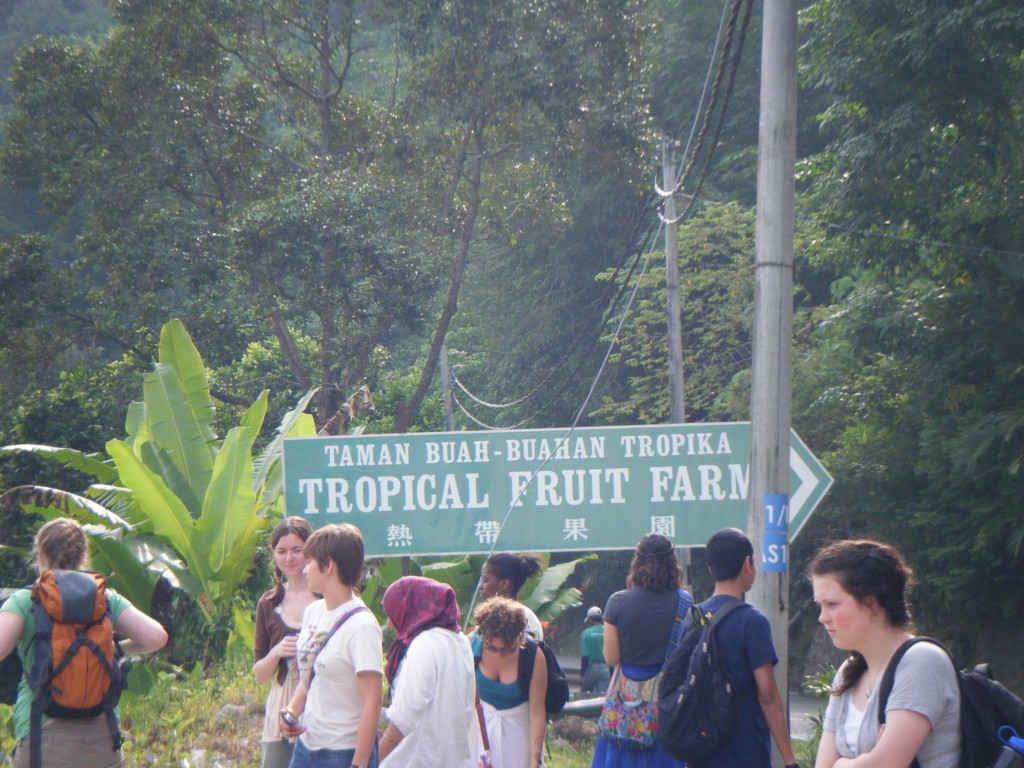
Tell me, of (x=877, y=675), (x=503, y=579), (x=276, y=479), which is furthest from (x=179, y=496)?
(x=877, y=675)

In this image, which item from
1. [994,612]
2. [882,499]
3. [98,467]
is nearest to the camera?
[98,467]

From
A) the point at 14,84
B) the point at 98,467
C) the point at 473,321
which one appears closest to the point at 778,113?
the point at 98,467

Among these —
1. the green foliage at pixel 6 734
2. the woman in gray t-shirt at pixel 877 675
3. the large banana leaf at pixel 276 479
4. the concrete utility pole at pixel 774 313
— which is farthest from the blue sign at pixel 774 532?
the large banana leaf at pixel 276 479

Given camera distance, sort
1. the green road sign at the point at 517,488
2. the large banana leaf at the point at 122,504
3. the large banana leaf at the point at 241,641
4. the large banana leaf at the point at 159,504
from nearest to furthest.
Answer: the green road sign at the point at 517,488, the large banana leaf at the point at 241,641, the large banana leaf at the point at 159,504, the large banana leaf at the point at 122,504

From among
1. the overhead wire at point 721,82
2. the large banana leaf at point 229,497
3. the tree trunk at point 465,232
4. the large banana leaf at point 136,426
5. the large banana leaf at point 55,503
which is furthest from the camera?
the tree trunk at point 465,232

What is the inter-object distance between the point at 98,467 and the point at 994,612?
10.0 meters

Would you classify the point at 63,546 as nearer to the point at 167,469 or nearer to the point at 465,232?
the point at 167,469

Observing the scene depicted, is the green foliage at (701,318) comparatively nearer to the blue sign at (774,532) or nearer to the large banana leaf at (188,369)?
the large banana leaf at (188,369)

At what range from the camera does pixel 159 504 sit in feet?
32.6

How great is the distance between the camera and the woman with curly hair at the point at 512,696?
492cm

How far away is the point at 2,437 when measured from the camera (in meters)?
16.3

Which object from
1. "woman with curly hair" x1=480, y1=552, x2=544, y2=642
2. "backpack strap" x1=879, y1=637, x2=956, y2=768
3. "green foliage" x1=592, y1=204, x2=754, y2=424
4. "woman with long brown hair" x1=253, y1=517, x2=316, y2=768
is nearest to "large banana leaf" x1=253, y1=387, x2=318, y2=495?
"woman with long brown hair" x1=253, y1=517, x2=316, y2=768

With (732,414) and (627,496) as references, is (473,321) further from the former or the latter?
(627,496)

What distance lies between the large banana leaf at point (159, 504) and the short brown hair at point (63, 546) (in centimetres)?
530
